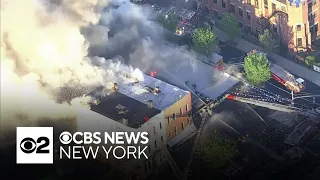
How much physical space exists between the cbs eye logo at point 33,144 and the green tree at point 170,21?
41.6 meters

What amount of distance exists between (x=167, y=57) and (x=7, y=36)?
2462 cm

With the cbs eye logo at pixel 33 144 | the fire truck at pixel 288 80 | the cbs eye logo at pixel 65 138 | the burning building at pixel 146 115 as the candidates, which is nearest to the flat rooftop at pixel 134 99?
the burning building at pixel 146 115

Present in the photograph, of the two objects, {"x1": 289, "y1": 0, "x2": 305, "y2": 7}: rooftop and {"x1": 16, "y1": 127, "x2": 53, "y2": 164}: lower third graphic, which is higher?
{"x1": 289, "y1": 0, "x2": 305, "y2": 7}: rooftop

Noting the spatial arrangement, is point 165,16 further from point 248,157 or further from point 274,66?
point 248,157

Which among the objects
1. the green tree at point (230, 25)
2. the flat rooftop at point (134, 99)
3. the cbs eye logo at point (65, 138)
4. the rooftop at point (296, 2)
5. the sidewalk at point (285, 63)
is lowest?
the cbs eye logo at point (65, 138)

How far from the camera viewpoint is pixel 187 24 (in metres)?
127

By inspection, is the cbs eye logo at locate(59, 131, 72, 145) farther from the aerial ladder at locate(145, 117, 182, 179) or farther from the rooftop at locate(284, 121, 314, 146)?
the rooftop at locate(284, 121, 314, 146)

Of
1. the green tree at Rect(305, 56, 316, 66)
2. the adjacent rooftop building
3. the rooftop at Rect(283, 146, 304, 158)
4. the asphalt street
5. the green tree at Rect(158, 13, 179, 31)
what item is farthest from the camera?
the adjacent rooftop building

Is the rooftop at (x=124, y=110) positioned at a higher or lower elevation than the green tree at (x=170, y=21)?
lower

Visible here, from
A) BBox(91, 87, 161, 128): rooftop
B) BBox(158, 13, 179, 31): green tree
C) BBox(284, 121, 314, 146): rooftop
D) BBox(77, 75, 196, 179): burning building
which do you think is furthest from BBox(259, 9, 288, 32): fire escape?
BBox(91, 87, 161, 128): rooftop

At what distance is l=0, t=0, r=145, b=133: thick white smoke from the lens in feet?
353

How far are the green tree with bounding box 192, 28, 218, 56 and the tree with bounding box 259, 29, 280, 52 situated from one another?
7136 millimetres

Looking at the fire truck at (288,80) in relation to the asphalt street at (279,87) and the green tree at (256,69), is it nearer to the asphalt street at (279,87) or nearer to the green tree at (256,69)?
the asphalt street at (279,87)

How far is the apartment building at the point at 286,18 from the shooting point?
115375 millimetres
